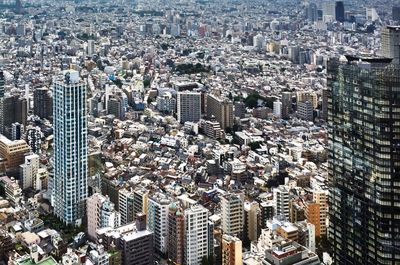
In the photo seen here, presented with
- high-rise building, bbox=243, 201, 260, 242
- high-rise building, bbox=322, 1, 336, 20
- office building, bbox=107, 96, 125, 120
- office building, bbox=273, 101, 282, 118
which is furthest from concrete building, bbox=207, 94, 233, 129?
high-rise building, bbox=322, 1, 336, 20

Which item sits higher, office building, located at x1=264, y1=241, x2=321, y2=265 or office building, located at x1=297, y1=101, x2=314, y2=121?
office building, located at x1=297, y1=101, x2=314, y2=121

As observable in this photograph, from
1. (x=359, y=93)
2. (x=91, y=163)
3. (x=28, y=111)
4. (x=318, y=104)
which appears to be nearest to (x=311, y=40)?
(x=318, y=104)

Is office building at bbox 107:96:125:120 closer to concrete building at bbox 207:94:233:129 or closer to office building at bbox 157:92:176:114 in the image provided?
office building at bbox 157:92:176:114

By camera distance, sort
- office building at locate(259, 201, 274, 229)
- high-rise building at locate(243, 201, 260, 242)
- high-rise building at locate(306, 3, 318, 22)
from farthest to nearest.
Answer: high-rise building at locate(306, 3, 318, 22)
office building at locate(259, 201, 274, 229)
high-rise building at locate(243, 201, 260, 242)

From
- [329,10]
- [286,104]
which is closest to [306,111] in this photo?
[286,104]

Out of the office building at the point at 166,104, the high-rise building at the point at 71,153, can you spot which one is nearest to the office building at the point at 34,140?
the high-rise building at the point at 71,153

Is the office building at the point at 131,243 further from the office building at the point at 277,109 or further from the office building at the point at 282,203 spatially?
the office building at the point at 277,109

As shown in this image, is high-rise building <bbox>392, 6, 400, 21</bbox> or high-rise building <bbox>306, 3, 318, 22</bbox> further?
high-rise building <bbox>306, 3, 318, 22</bbox>

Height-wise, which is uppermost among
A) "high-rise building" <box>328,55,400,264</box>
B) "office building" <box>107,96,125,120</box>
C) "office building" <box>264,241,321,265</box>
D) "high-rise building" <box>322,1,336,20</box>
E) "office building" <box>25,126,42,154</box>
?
"high-rise building" <box>322,1,336,20</box>
